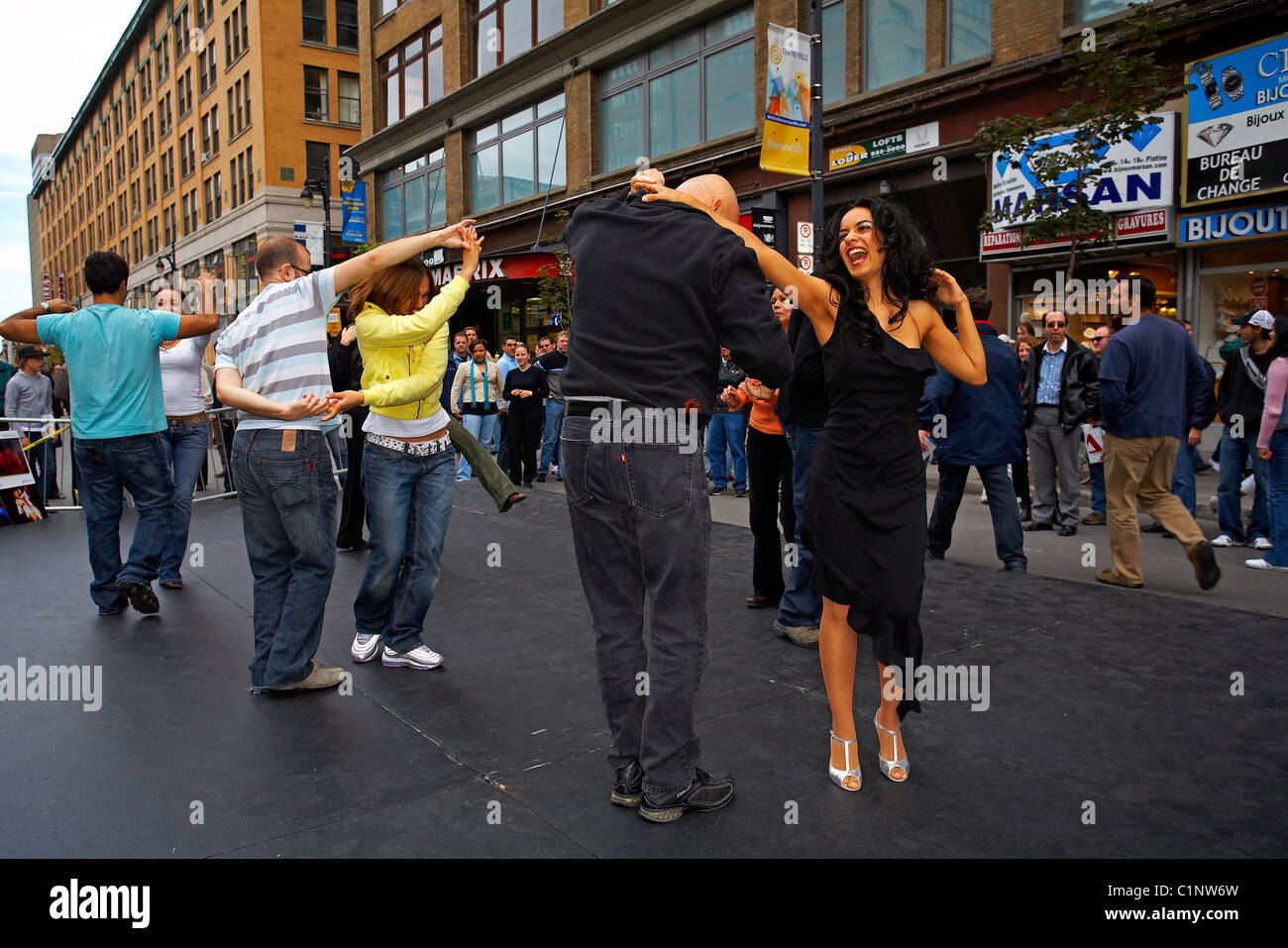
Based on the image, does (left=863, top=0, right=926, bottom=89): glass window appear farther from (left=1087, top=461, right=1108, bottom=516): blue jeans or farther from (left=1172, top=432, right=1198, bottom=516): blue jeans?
(left=1172, top=432, right=1198, bottom=516): blue jeans

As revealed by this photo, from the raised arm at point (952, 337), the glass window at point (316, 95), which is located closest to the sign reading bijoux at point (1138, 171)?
the raised arm at point (952, 337)

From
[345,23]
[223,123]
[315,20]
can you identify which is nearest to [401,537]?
[315,20]

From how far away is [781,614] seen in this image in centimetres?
519

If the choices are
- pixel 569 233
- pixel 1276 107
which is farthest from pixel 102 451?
pixel 1276 107

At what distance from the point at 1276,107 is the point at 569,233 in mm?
11589

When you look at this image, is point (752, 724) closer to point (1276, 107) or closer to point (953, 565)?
point (953, 565)

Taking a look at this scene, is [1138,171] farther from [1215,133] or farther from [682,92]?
[682,92]

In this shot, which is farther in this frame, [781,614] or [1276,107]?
[1276,107]

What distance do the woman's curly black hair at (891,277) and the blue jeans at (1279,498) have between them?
5339mm

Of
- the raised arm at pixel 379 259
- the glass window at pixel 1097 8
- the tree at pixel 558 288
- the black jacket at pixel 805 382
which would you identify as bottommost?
the black jacket at pixel 805 382

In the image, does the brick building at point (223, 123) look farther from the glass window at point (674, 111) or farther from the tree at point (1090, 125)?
the tree at point (1090, 125)

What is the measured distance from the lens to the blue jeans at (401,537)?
4559 millimetres
